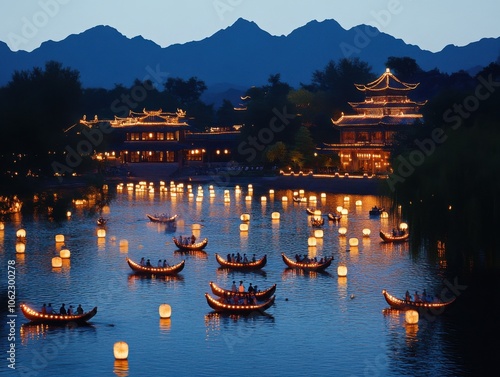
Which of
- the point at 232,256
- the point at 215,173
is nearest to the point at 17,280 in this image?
the point at 232,256

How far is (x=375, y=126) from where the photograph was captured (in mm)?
100250

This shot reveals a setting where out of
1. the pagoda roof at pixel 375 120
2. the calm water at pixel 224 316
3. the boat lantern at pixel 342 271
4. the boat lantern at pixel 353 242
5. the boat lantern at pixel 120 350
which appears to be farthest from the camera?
the pagoda roof at pixel 375 120

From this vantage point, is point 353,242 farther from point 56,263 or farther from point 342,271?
point 56,263

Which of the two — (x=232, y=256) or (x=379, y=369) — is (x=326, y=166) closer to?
(x=232, y=256)

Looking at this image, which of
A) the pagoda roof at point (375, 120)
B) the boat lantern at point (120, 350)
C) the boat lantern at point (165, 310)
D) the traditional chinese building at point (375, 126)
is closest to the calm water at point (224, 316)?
the boat lantern at point (120, 350)

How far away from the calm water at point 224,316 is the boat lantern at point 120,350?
30 centimetres

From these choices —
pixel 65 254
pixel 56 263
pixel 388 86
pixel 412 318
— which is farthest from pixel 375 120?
pixel 412 318

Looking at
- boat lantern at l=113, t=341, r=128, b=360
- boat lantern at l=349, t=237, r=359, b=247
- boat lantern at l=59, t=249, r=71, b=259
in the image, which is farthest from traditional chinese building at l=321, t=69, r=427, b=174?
boat lantern at l=113, t=341, r=128, b=360

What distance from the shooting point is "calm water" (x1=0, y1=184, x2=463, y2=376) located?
30078mm

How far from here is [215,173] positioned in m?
113

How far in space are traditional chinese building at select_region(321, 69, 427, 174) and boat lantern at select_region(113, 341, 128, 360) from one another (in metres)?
67.2

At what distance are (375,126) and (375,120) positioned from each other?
1.21m

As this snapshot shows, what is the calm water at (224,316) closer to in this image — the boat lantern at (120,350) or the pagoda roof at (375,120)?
the boat lantern at (120,350)

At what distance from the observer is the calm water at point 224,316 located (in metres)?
30.1
